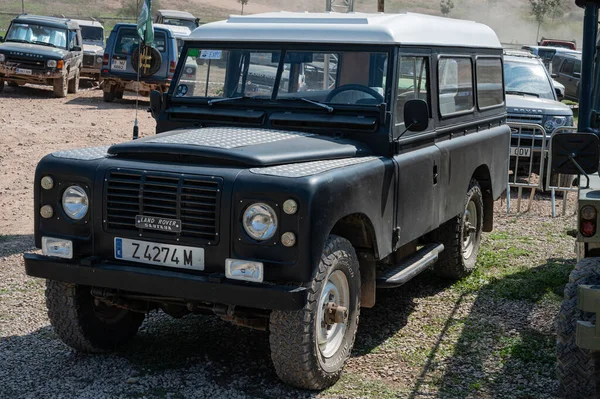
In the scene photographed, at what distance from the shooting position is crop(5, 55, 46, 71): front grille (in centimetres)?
2189

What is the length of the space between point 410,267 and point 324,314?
122cm

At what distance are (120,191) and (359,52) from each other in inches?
77.9

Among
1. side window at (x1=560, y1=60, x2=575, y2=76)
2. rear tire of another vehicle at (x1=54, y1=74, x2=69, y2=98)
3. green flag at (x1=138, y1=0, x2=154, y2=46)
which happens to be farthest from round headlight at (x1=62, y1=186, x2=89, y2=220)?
side window at (x1=560, y1=60, x2=575, y2=76)

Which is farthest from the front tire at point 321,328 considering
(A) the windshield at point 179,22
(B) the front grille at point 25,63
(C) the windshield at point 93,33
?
(A) the windshield at point 179,22

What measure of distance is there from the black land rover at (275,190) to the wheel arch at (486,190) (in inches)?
32.2

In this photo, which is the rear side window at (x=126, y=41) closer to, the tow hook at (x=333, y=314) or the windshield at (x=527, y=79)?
the windshield at (x=527, y=79)

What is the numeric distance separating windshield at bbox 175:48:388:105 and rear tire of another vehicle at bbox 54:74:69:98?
54.4 ft

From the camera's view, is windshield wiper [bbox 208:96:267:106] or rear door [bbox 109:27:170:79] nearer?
windshield wiper [bbox 208:96:267:106]

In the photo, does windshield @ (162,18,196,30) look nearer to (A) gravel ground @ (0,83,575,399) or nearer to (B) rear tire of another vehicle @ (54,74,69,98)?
(B) rear tire of another vehicle @ (54,74,69,98)

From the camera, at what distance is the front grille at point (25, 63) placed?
21891mm

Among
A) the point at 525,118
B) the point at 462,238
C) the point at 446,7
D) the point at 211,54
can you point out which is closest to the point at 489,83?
the point at 462,238

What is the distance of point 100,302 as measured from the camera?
5.66m

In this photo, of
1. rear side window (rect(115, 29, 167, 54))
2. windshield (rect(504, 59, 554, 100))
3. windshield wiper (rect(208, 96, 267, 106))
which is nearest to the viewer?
windshield wiper (rect(208, 96, 267, 106))

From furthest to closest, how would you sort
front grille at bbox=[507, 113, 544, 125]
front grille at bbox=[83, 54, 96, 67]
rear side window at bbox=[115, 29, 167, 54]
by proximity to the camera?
1. front grille at bbox=[83, 54, 96, 67]
2. rear side window at bbox=[115, 29, 167, 54]
3. front grille at bbox=[507, 113, 544, 125]
